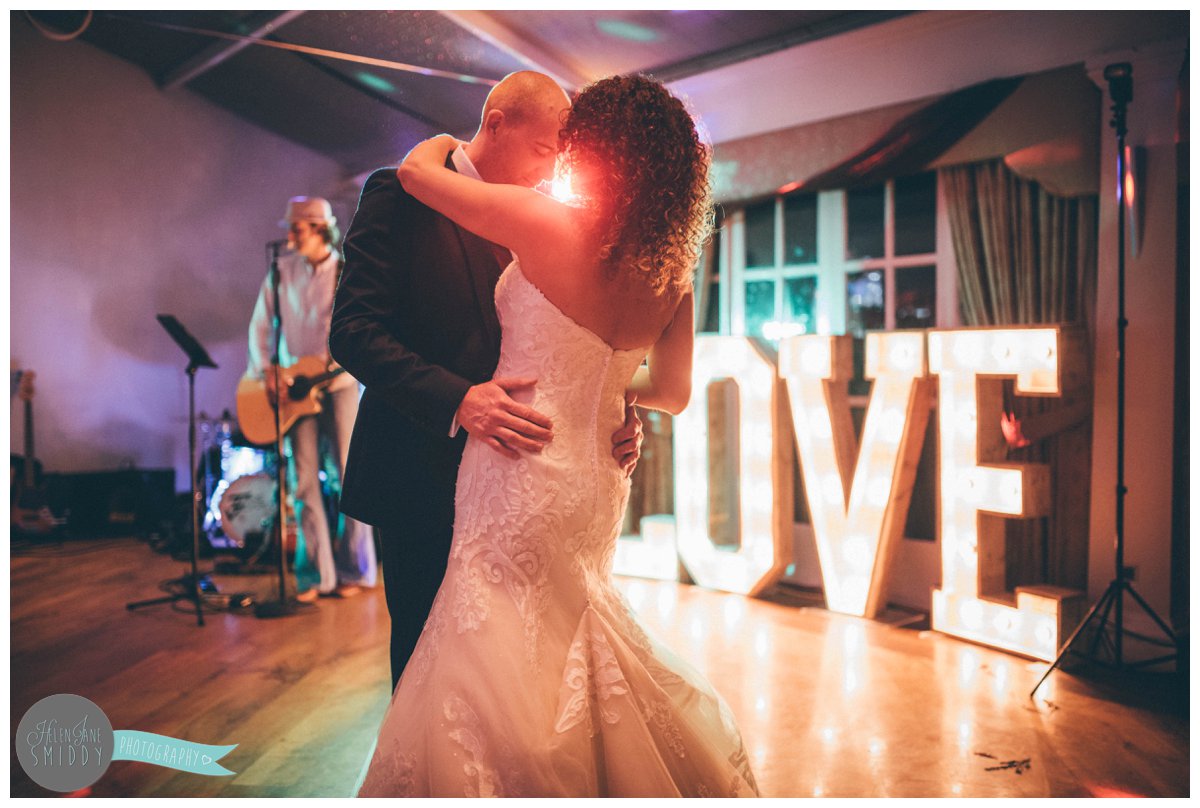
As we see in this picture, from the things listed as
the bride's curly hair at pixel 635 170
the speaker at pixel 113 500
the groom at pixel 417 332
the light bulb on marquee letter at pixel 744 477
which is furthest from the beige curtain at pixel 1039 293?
the speaker at pixel 113 500

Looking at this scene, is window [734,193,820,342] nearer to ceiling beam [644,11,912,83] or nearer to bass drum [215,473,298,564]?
ceiling beam [644,11,912,83]

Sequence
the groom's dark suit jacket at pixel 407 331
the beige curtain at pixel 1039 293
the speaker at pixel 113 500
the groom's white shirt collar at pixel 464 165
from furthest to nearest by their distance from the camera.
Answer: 1. the speaker at pixel 113 500
2. the beige curtain at pixel 1039 293
3. the groom's white shirt collar at pixel 464 165
4. the groom's dark suit jacket at pixel 407 331

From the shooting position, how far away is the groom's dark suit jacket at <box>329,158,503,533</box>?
1.55 m

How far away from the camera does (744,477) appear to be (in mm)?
4109

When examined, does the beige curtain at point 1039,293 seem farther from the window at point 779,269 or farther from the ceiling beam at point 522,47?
the ceiling beam at point 522,47

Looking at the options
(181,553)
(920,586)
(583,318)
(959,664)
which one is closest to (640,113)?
(583,318)

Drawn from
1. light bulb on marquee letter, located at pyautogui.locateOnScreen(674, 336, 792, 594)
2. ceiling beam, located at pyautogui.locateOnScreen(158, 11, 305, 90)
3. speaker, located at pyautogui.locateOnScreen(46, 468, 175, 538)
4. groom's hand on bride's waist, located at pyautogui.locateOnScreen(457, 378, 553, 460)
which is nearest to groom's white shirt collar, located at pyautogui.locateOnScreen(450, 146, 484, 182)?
groom's hand on bride's waist, located at pyautogui.locateOnScreen(457, 378, 553, 460)

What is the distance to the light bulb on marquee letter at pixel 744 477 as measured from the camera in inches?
159

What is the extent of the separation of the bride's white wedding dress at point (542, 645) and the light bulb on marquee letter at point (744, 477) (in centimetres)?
255

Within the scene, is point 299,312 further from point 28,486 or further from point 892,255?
point 892,255

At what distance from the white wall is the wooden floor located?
5.19 feet

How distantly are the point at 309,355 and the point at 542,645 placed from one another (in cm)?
320

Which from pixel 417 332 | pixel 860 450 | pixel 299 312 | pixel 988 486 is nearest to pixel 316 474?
pixel 299 312

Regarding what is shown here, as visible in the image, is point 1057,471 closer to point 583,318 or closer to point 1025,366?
point 1025,366
